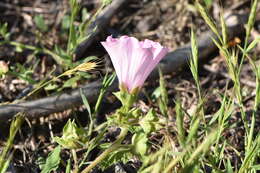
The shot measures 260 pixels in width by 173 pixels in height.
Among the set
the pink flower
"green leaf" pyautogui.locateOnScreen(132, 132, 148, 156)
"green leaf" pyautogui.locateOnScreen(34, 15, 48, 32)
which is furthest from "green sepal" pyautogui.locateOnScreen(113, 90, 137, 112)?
"green leaf" pyautogui.locateOnScreen(34, 15, 48, 32)

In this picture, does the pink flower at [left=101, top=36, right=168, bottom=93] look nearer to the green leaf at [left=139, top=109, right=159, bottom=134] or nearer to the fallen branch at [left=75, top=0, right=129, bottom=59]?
the green leaf at [left=139, top=109, right=159, bottom=134]

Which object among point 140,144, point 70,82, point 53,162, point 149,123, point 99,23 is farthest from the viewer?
point 99,23

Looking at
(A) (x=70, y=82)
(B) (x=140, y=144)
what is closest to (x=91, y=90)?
(A) (x=70, y=82)

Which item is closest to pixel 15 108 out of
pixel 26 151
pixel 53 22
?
pixel 26 151

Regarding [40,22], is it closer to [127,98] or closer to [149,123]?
[127,98]

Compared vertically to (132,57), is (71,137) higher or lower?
lower

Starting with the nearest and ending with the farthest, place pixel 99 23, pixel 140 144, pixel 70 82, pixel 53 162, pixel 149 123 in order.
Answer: pixel 140 144 < pixel 149 123 < pixel 53 162 < pixel 70 82 < pixel 99 23
